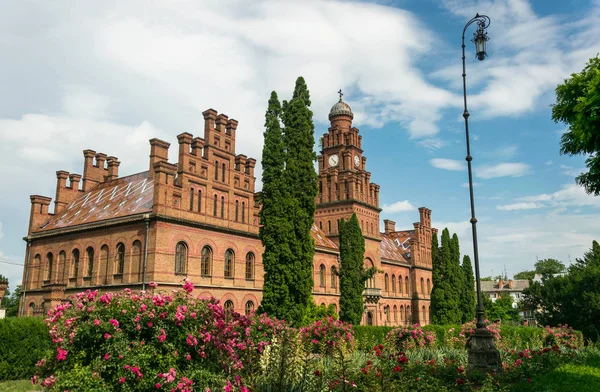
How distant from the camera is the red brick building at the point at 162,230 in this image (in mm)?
28422

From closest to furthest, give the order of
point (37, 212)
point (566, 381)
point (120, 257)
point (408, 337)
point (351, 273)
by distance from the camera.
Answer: point (566, 381) → point (408, 337) → point (120, 257) → point (37, 212) → point (351, 273)

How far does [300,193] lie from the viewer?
25.8 m

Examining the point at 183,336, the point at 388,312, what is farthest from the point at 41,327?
the point at 388,312

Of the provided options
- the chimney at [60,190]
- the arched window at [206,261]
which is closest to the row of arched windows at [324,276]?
the arched window at [206,261]

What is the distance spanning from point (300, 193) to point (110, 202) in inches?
A: 625

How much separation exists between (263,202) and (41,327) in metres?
11.9

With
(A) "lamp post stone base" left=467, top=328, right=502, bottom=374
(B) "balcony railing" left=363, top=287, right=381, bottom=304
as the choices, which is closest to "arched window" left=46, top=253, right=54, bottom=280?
(B) "balcony railing" left=363, top=287, right=381, bottom=304

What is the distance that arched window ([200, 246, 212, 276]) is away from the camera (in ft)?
99.6

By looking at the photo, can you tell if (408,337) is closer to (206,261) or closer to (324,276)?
(206,261)

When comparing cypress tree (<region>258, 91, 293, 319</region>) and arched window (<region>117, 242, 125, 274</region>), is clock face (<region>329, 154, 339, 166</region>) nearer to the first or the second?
cypress tree (<region>258, 91, 293, 319</region>)

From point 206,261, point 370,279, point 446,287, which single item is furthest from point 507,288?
point 206,261

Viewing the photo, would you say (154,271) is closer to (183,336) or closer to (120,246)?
(120,246)

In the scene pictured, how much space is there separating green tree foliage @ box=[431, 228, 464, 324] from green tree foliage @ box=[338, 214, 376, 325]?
14.3m

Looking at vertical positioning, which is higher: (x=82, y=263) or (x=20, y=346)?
(x=82, y=263)
